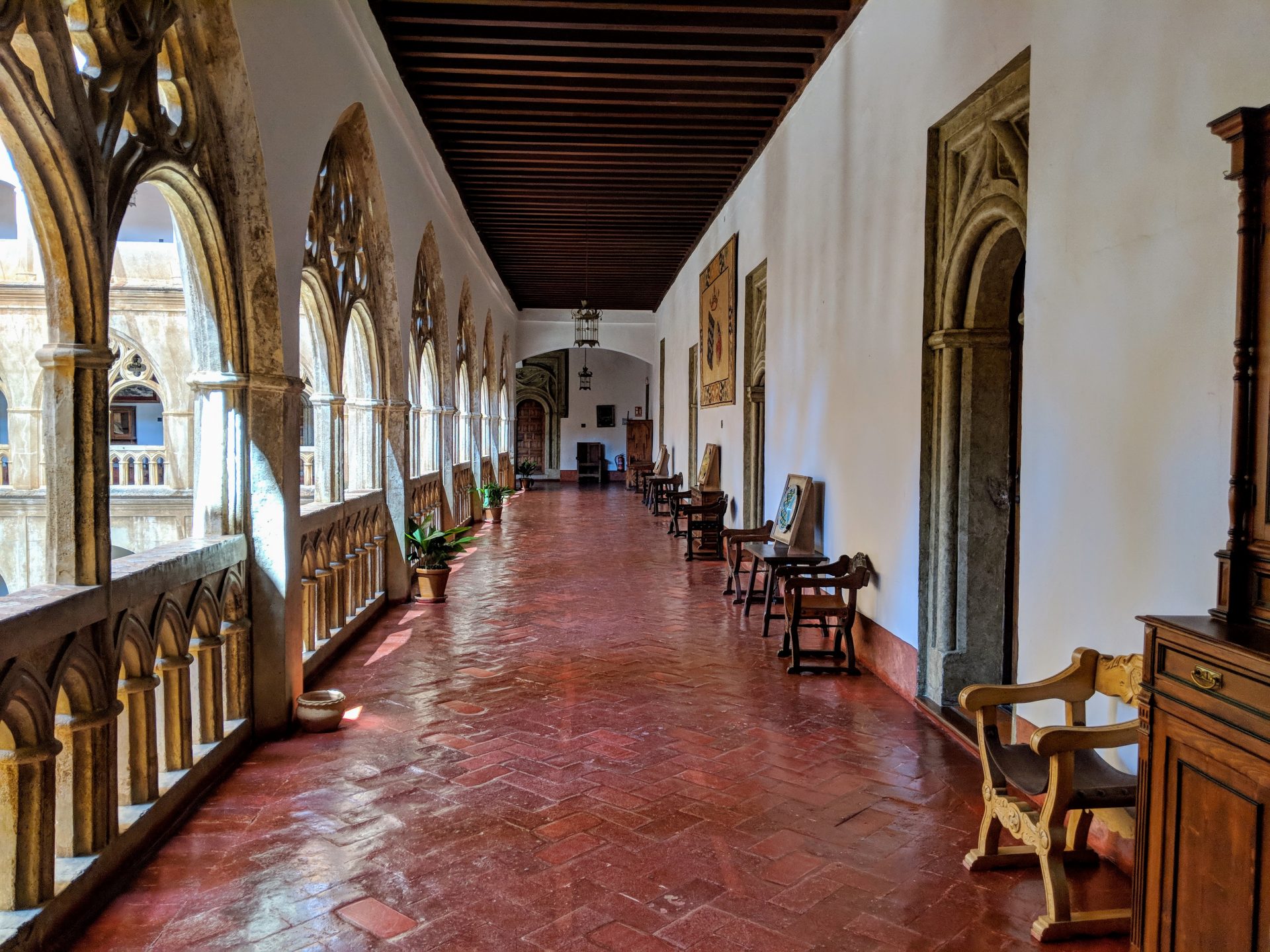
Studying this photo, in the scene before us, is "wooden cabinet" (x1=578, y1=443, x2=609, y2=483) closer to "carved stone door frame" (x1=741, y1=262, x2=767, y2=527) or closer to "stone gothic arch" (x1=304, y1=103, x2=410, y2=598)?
"carved stone door frame" (x1=741, y1=262, x2=767, y2=527)

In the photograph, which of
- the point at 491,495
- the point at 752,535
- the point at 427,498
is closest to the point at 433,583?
the point at 427,498

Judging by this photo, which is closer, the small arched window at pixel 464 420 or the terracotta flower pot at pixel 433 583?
the terracotta flower pot at pixel 433 583

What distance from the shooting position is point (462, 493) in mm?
13711

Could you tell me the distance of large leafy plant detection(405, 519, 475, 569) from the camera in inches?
305

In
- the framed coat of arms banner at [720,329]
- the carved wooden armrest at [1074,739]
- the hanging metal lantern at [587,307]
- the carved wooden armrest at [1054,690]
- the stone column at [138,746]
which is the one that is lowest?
the stone column at [138,746]

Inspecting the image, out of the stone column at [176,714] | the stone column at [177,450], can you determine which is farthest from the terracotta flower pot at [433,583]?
the stone column at [177,450]

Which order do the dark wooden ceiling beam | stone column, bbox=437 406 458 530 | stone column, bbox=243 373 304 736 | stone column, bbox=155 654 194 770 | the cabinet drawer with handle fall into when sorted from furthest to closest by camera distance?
stone column, bbox=437 406 458 530, the dark wooden ceiling beam, stone column, bbox=243 373 304 736, stone column, bbox=155 654 194 770, the cabinet drawer with handle

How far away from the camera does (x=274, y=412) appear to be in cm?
434

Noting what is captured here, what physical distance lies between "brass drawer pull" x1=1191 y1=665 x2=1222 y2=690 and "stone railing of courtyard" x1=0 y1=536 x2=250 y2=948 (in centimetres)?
301

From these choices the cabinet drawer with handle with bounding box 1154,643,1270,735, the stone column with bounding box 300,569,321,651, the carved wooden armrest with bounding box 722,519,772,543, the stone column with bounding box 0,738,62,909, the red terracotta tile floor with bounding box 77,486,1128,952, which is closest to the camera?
the cabinet drawer with handle with bounding box 1154,643,1270,735

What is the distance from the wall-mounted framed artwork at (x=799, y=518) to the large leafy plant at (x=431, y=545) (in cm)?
278

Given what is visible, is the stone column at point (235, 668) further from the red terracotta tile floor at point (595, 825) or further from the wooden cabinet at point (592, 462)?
the wooden cabinet at point (592, 462)

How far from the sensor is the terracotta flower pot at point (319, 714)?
4.37 metres

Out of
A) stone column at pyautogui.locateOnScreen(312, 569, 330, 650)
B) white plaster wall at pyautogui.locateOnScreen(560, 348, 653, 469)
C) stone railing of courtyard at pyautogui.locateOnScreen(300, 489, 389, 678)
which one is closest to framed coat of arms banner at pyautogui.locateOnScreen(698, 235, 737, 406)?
stone railing of courtyard at pyautogui.locateOnScreen(300, 489, 389, 678)
